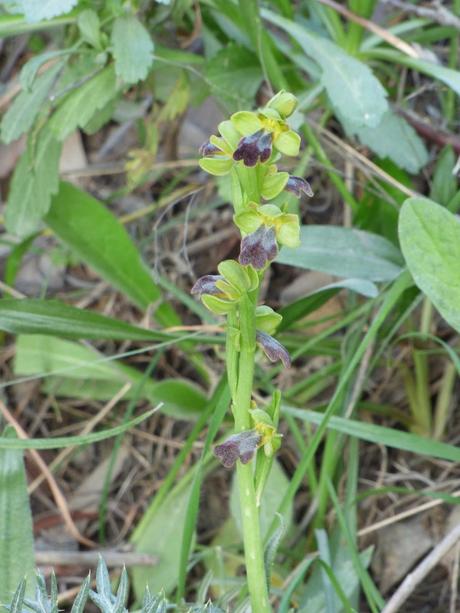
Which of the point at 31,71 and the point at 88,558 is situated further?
the point at 88,558

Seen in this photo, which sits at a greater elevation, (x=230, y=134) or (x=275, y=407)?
(x=230, y=134)

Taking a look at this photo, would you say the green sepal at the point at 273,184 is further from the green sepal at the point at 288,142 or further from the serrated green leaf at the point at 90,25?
the serrated green leaf at the point at 90,25

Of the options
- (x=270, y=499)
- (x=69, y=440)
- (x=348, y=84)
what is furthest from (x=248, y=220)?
(x=270, y=499)

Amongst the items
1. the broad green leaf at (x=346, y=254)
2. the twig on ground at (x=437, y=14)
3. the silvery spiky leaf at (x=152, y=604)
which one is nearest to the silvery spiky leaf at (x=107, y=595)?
the silvery spiky leaf at (x=152, y=604)

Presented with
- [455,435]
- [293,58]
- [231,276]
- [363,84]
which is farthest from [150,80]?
[231,276]

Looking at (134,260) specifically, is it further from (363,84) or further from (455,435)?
(455,435)

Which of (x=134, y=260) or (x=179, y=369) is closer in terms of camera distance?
(x=134, y=260)

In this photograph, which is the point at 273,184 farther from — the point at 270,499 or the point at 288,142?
the point at 270,499

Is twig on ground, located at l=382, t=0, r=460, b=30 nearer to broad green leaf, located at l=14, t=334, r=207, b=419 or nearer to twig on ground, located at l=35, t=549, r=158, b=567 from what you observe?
broad green leaf, located at l=14, t=334, r=207, b=419
